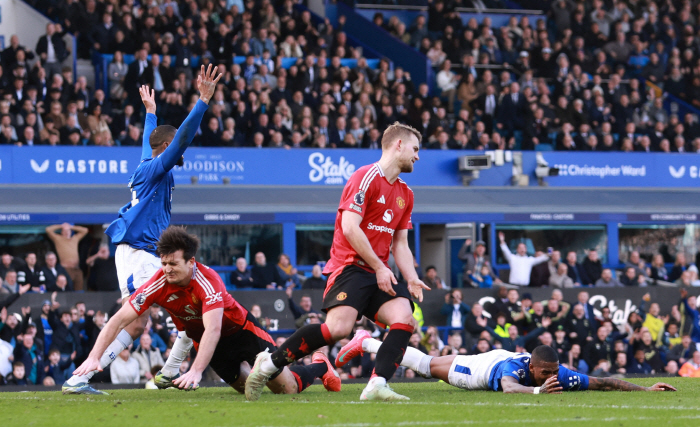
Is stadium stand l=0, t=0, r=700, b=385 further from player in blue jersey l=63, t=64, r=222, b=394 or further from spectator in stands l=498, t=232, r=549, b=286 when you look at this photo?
player in blue jersey l=63, t=64, r=222, b=394

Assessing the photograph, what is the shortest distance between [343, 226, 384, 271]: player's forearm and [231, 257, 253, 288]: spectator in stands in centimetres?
1028

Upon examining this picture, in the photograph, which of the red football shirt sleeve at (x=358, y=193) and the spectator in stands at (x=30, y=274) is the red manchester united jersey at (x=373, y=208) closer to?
the red football shirt sleeve at (x=358, y=193)

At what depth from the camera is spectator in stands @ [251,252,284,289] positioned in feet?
56.4

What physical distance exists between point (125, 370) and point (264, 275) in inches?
147

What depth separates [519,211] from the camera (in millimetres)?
20422

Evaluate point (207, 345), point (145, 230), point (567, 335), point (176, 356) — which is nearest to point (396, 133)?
point (207, 345)

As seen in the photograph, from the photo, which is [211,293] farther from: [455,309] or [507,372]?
[455,309]

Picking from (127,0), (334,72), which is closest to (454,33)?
(334,72)

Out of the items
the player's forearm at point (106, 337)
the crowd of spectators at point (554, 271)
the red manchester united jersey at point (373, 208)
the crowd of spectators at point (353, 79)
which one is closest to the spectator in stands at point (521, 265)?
the crowd of spectators at point (554, 271)

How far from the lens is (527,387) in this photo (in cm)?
802

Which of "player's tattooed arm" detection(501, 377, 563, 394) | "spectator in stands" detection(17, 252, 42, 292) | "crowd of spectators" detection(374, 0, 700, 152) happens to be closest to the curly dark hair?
"player's tattooed arm" detection(501, 377, 563, 394)

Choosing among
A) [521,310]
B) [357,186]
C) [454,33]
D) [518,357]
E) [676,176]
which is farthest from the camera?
[454,33]

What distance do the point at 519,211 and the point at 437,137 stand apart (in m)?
2.30

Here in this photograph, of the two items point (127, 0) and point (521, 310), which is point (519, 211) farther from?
point (127, 0)
